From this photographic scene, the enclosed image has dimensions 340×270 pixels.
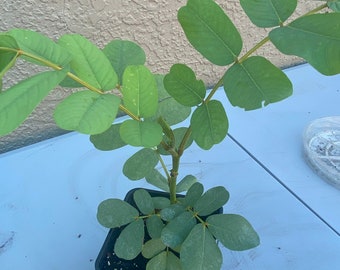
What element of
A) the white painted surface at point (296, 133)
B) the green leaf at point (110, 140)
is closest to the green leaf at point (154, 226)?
the green leaf at point (110, 140)

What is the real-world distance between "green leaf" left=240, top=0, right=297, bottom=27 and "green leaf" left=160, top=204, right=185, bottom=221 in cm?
26

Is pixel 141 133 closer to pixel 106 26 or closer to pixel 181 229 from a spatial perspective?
pixel 181 229

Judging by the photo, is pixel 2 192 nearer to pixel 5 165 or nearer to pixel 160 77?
pixel 5 165

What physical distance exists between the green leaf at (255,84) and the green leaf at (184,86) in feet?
0.15

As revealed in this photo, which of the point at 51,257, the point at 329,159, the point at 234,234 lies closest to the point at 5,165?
the point at 51,257

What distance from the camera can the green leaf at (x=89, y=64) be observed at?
0.42 meters

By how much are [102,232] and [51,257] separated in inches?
4.1

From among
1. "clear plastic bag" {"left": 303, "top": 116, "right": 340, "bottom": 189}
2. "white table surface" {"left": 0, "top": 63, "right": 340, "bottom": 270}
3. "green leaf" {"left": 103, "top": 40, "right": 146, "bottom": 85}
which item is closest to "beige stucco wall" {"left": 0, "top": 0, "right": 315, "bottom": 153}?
"white table surface" {"left": 0, "top": 63, "right": 340, "bottom": 270}

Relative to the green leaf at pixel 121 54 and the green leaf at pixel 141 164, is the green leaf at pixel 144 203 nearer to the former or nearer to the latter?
the green leaf at pixel 141 164

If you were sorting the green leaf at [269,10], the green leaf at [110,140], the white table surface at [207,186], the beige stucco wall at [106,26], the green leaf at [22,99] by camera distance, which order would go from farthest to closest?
the beige stucco wall at [106,26]
the white table surface at [207,186]
the green leaf at [110,140]
the green leaf at [269,10]
the green leaf at [22,99]

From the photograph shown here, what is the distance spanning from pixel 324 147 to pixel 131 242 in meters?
0.65

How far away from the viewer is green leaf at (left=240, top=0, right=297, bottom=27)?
438 mm

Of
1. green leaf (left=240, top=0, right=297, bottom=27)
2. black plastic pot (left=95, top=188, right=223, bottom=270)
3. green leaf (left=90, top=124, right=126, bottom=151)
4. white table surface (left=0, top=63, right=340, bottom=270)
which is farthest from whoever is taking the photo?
white table surface (left=0, top=63, right=340, bottom=270)

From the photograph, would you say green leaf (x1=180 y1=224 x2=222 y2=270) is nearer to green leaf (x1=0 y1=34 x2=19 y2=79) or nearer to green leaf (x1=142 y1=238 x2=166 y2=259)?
green leaf (x1=142 y1=238 x2=166 y2=259)
